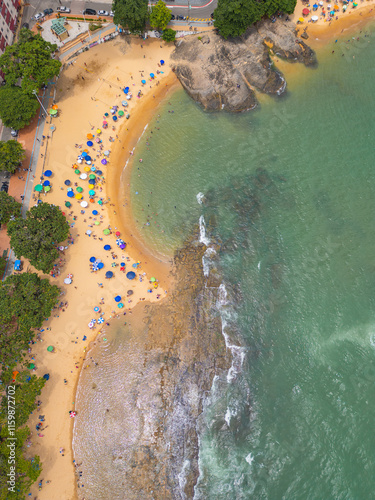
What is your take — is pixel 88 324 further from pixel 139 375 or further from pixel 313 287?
pixel 313 287

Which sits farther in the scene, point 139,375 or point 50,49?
point 50,49

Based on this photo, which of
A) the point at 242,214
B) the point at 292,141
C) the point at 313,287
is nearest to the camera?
the point at 313,287

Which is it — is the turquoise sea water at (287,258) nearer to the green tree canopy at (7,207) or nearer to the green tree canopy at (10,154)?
the green tree canopy at (7,207)

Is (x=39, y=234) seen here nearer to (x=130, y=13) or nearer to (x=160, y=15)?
(x=130, y=13)

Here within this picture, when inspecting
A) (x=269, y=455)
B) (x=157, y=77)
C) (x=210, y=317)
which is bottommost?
(x=269, y=455)

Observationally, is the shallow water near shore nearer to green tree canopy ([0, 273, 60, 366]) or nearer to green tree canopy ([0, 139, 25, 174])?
green tree canopy ([0, 273, 60, 366])

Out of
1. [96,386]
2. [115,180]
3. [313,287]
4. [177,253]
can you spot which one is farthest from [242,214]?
[96,386]
